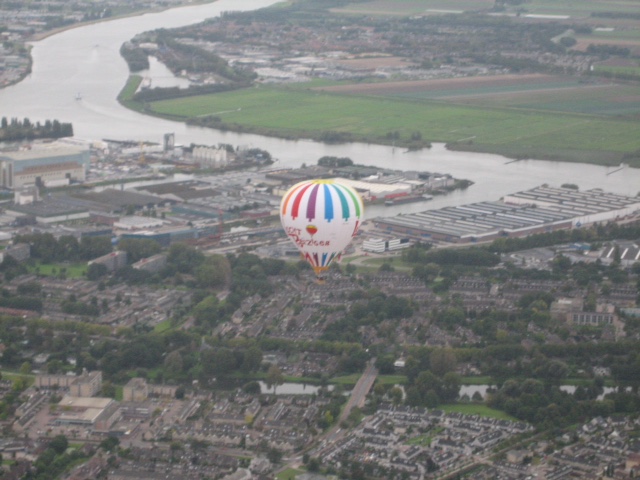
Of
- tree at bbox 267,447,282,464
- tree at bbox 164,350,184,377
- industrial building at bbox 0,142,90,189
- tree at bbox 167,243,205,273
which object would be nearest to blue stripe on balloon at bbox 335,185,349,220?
tree at bbox 164,350,184,377

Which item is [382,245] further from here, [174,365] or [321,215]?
[174,365]

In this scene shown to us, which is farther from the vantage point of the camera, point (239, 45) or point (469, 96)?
point (239, 45)

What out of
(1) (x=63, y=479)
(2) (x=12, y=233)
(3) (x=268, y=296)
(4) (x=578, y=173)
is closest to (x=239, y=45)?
(4) (x=578, y=173)

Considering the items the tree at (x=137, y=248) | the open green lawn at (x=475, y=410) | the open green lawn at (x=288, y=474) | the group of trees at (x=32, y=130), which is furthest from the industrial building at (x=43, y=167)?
the open green lawn at (x=288, y=474)

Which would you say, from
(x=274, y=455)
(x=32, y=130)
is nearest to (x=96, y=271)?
(x=274, y=455)

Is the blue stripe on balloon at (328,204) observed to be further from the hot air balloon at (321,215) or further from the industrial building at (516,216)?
the industrial building at (516,216)

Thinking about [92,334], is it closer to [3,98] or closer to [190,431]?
[190,431]
